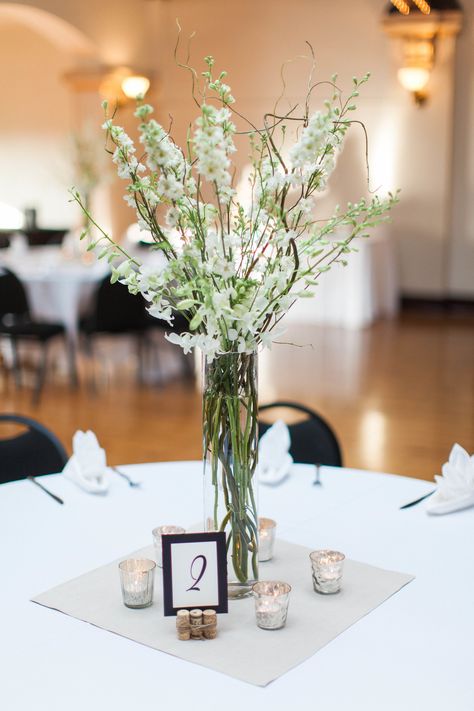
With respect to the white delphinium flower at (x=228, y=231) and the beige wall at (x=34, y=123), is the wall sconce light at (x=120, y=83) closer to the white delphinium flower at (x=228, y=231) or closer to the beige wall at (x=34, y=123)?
the beige wall at (x=34, y=123)

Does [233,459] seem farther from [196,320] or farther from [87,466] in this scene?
[87,466]

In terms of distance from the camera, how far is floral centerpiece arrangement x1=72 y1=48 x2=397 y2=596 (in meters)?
1.51

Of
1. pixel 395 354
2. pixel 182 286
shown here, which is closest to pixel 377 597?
pixel 182 286

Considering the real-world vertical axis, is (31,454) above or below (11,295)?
below

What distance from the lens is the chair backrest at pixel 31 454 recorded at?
106 inches

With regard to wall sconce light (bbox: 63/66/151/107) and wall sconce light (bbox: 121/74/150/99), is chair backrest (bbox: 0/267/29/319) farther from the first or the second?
wall sconce light (bbox: 63/66/151/107)

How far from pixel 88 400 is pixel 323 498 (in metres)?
4.35

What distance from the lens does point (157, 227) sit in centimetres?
158

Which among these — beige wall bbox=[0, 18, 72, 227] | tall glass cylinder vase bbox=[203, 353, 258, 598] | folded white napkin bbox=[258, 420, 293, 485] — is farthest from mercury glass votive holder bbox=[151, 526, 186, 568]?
beige wall bbox=[0, 18, 72, 227]

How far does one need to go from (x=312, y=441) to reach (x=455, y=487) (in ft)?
2.59

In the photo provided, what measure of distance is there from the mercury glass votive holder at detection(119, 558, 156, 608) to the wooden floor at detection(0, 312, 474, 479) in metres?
3.19

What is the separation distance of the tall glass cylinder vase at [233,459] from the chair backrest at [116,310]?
4995mm

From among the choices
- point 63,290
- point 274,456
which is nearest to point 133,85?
point 63,290

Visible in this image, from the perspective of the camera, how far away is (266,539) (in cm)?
185
